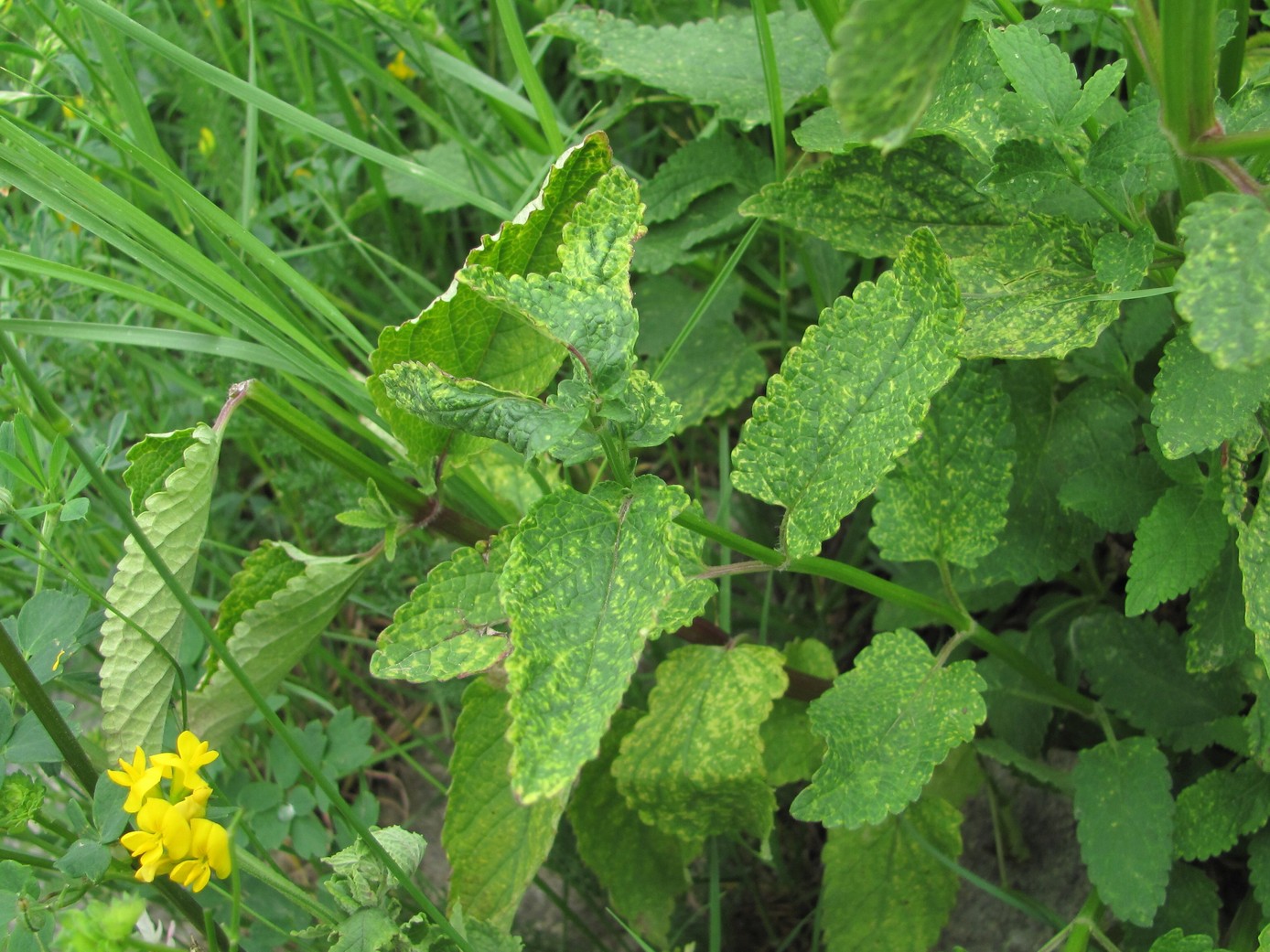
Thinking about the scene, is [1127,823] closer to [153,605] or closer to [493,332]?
[493,332]

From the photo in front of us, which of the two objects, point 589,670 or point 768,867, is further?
point 768,867

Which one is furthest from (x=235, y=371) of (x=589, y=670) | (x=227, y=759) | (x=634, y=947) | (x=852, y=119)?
(x=852, y=119)

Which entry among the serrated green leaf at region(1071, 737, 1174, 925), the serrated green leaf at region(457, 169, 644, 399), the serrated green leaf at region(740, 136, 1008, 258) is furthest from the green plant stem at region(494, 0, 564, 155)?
the serrated green leaf at region(1071, 737, 1174, 925)

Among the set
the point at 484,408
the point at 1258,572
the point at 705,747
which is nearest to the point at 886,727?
the point at 705,747

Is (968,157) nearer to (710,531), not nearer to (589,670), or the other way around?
(710,531)

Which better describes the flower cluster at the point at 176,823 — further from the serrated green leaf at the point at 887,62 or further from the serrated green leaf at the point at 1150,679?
the serrated green leaf at the point at 1150,679

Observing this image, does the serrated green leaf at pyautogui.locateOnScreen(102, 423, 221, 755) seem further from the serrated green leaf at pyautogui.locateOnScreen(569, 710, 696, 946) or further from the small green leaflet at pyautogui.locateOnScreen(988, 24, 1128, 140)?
the small green leaflet at pyautogui.locateOnScreen(988, 24, 1128, 140)
